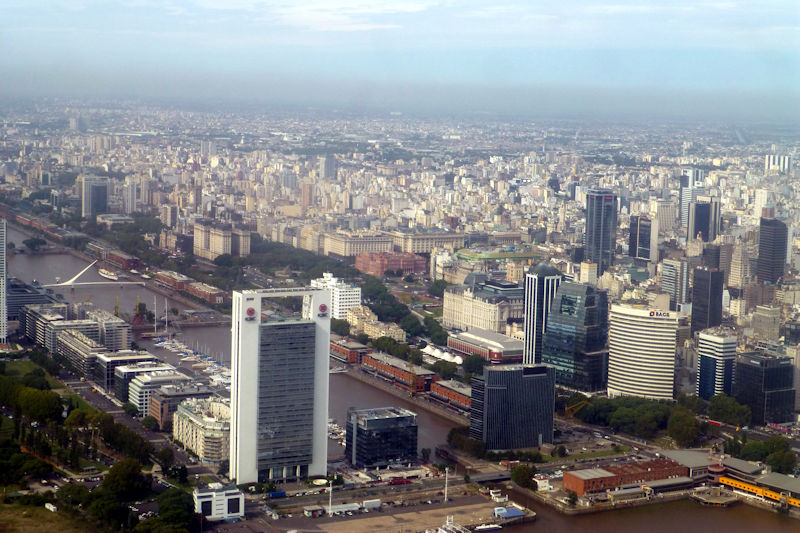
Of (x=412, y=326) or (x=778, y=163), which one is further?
(x=778, y=163)

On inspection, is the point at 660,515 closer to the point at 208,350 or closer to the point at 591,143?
the point at 208,350

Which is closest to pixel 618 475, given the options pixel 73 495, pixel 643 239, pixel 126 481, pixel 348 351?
pixel 126 481

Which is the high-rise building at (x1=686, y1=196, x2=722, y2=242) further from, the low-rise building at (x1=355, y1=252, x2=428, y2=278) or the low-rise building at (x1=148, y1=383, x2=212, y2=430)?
the low-rise building at (x1=148, y1=383, x2=212, y2=430)

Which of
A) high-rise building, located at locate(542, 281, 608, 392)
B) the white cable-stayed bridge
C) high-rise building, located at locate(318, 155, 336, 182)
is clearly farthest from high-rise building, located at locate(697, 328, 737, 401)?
high-rise building, located at locate(318, 155, 336, 182)

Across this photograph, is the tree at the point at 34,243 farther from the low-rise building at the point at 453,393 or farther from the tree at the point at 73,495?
the tree at the point at 73,495

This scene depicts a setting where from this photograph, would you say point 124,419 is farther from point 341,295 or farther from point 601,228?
point 601,228

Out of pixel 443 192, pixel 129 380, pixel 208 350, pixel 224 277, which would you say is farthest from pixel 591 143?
pixel 129 380
